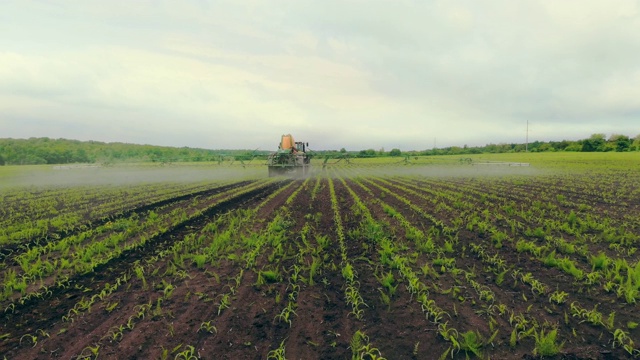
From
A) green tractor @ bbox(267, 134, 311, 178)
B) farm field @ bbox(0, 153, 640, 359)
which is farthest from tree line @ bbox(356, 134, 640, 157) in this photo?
farm field @ bbox(0, 153, 640, 359)

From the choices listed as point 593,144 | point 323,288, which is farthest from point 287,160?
point 593,144

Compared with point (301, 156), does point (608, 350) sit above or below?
below

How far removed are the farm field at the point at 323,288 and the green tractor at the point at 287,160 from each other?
21250 mm

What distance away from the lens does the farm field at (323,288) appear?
4336 millimetres

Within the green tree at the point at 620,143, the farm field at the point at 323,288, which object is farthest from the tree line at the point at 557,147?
the farm field at the point at 323,288

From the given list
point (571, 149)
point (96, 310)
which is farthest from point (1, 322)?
point (571, 149)

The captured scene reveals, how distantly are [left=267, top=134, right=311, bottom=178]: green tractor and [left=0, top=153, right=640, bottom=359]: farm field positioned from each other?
21.2 metres

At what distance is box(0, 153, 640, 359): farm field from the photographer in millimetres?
4336

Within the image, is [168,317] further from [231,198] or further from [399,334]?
[231,198]

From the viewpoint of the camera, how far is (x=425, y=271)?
21.4ft

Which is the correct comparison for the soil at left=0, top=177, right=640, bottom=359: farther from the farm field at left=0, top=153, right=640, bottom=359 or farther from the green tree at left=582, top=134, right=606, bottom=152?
the green tree at left=582, top=134, right=606, bottom=152

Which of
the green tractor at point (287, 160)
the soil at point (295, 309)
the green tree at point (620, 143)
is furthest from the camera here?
the green tree at point (620, 143)

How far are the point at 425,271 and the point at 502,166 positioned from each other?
158ft

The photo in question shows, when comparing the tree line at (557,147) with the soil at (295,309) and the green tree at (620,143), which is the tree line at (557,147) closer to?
the green tree at (620,143)
